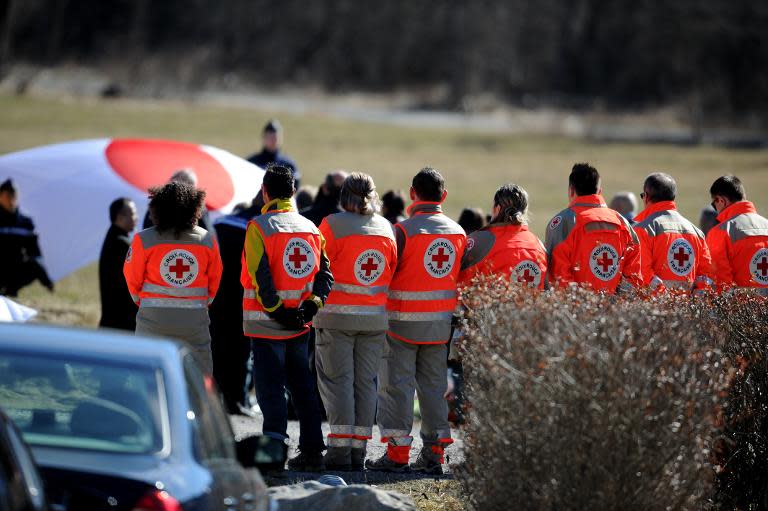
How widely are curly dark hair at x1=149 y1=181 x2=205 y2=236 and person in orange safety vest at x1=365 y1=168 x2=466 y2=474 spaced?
4.95ft

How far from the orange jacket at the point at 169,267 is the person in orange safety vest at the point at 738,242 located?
14.3 feet

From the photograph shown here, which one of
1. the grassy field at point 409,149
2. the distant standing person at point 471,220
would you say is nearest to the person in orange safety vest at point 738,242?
the distant standing person at point 471,220

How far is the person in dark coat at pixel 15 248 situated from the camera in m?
12.9

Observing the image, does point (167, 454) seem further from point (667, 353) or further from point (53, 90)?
point (53, 90)

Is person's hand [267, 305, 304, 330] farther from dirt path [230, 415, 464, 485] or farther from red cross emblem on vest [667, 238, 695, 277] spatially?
red cross emblem on vest [667, 238, 695, 277]

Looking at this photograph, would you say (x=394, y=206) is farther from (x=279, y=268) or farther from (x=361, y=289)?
(x=279, y=268)

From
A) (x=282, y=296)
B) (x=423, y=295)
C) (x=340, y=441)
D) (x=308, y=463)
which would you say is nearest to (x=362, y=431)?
(x=340, y=441)

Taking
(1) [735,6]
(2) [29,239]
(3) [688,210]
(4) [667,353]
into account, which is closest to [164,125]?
(3) [688,210]

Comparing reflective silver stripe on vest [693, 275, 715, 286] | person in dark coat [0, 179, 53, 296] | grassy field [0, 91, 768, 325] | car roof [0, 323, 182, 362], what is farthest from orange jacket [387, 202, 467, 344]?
grassy field [0, 91, 768, 325]

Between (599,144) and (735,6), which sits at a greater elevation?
(735,6)

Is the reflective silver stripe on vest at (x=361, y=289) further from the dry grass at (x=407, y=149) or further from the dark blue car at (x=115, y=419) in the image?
the dry grass at (x=407, y=149)

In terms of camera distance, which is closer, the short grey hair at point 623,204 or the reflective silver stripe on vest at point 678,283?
the reflective silver stripe on vest at point 678,283

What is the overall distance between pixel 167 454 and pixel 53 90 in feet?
136

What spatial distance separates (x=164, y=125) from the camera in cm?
3659
